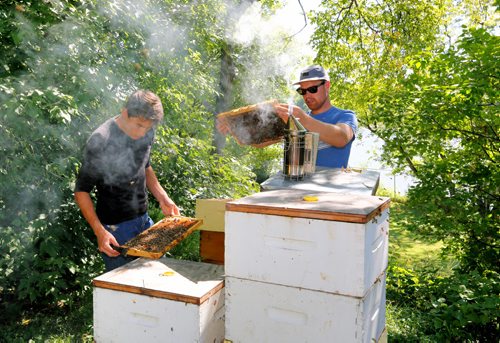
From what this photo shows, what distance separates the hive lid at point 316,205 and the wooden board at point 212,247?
769 millimetres

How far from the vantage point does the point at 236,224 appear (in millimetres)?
2104

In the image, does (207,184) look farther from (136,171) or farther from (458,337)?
(458,337)

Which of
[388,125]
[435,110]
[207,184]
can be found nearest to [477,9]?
[388,125]

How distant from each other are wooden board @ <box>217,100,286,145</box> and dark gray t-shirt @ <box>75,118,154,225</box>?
0.67 m

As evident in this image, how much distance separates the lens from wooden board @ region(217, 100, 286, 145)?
2984mm

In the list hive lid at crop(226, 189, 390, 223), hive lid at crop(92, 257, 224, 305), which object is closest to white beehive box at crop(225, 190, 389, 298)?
hive lid at crop(226, 189, 390, 223)

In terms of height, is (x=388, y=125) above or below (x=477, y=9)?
below

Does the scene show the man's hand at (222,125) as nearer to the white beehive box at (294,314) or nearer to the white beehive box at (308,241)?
the white beehive box at (308,241)

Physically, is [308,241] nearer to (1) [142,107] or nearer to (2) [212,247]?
(2) [212,247]

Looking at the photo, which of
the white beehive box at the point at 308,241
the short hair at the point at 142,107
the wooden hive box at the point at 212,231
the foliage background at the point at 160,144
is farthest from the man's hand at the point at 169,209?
the white beehive box at the point at 308,241

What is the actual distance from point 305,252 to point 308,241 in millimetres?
57

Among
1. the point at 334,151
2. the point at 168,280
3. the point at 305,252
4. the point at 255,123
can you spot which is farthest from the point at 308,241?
the point at 334,151

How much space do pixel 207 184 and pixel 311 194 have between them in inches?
143

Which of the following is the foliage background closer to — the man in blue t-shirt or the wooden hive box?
the wooden hive box
